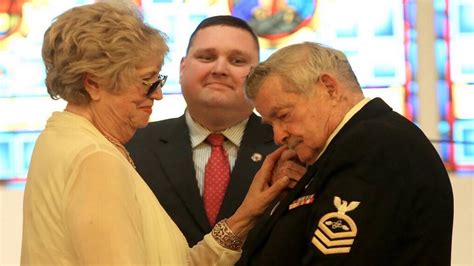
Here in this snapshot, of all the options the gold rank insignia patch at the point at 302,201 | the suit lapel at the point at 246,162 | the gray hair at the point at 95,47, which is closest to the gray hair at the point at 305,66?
the gold rank insignia patch at the point at 302,201

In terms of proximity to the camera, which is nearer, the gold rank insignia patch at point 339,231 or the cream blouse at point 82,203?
the cream blouse at point 82,203

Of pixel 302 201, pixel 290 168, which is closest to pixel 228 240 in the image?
pixel 290 168

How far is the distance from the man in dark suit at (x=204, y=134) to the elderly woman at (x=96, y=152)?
915mm

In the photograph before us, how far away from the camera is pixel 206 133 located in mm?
3361

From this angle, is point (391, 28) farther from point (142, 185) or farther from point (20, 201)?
point (142, 185)

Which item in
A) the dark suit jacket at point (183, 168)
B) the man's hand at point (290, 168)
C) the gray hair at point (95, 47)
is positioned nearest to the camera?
the gray hair at point (95, 47)

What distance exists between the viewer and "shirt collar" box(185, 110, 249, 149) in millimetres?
3359

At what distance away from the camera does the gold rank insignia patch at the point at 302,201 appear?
229 centimetres

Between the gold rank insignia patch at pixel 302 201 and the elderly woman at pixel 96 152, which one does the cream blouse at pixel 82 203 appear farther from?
the gold rank insignia patch at pixel 302 201

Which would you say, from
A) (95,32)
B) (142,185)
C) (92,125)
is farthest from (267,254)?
(95,32)

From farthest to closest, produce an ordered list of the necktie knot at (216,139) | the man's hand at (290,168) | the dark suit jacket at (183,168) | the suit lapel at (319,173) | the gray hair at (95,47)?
the necktie knot at (216,139) < the dark suit jacket at (183,168) < the man's hand at (290,168) < the suit lapel at (319,173) < the gray hair at (95,47)

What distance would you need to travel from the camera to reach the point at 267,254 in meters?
2.39

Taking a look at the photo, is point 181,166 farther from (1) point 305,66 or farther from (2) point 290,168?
(1) point 305,66

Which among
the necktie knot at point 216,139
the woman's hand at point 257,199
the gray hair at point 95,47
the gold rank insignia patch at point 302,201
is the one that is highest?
the gray hair at point 95,47
